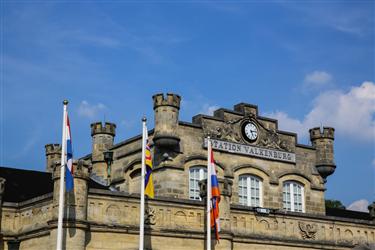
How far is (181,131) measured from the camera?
123ft

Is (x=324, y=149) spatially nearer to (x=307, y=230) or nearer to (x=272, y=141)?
(x=272, y=141)

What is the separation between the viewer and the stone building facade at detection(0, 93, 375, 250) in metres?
29.2

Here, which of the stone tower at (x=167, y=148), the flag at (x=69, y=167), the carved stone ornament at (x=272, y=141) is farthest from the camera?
the carved stone ornament at (x=272, y=141)

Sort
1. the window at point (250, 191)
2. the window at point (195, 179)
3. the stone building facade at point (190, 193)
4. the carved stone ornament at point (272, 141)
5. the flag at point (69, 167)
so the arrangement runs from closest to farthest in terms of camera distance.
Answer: the flag at point (69, 167)
the stone building facade at point (190, 193)
the window at point (195, 179)
the window at point (250, 191)
the carved stone ornament at point (272, 141)

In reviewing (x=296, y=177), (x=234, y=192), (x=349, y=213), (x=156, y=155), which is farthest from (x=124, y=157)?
(x=349, y=213)

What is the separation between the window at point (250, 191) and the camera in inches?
1526

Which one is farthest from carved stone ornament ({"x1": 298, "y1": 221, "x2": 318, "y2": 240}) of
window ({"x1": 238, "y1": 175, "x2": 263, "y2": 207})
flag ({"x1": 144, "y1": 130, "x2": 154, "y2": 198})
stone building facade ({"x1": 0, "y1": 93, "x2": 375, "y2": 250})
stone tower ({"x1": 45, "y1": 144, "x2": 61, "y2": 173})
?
stone tower ({"x1": 45, "y1": 144, "x2": 61, "y2": 173})

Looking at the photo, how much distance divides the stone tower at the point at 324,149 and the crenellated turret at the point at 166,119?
390 inches

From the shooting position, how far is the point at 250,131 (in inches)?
1575

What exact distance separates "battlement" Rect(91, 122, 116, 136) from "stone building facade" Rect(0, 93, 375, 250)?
6 cm

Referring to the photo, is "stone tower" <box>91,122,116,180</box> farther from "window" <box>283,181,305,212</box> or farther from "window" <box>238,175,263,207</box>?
"window" <box>283,181,305,212</box>

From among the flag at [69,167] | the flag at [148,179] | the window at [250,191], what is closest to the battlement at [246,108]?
the window at [250,191]

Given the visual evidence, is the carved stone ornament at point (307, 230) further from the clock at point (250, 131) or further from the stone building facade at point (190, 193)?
the clock at point (250, 131)

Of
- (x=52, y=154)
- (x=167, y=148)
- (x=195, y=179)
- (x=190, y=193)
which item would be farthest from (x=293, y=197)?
(x=52, y=154)
